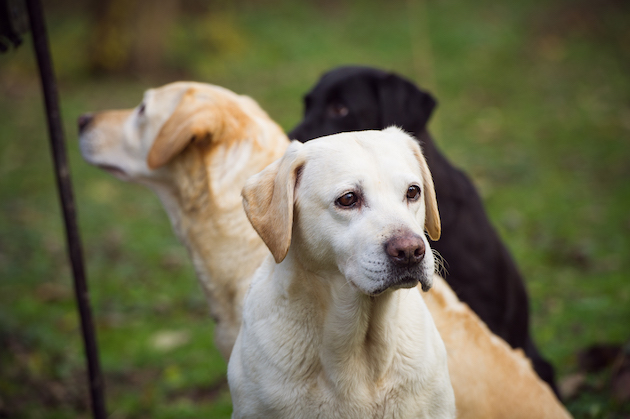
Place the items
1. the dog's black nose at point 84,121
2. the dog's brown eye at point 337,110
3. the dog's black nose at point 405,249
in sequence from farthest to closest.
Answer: the dog's brown eye at point 337,110 < the dog's black nose at point 84,121 < the dog's black nose at point 405,249

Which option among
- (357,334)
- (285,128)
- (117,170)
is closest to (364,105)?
(117,170)

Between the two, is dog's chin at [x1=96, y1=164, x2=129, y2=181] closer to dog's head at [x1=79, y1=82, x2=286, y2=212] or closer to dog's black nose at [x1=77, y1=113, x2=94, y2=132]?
dog's head at [x1=79, y1=82, x2=286, y2=212]

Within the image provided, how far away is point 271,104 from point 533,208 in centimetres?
473

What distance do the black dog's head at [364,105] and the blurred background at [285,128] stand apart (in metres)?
1.90

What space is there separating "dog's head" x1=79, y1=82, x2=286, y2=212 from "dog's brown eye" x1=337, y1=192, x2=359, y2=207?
114 cm

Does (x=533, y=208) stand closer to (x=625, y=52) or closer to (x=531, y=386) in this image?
(x=531, y=386)

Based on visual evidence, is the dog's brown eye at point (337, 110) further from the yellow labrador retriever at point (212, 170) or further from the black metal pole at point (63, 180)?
the black metal pole at point (63, 180)

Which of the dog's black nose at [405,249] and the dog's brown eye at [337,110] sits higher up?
the dog's black nose at [405,249]

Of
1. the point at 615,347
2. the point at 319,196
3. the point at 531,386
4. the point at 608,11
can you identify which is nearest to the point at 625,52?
the point at 608,11

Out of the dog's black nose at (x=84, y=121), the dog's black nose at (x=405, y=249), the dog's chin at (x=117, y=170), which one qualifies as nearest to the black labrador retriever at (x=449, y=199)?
the dog's chin at (x=117, y=170)

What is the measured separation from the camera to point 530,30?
445 inches

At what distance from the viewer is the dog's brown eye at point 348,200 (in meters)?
1.96

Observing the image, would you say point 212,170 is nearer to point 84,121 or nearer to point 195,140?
point 195,140

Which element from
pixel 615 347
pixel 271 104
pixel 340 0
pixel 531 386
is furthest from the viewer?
pixel 340 0
